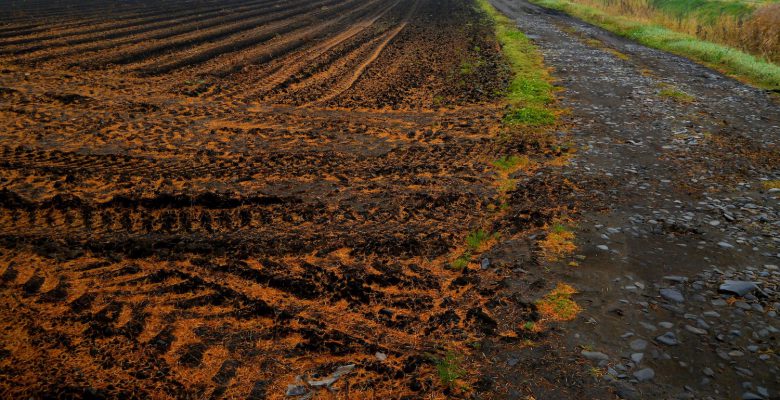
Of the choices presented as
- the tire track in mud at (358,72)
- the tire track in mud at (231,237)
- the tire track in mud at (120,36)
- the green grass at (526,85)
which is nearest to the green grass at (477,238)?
the tire track in mud at (231,237)

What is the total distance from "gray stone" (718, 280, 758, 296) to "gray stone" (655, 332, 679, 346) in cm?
109

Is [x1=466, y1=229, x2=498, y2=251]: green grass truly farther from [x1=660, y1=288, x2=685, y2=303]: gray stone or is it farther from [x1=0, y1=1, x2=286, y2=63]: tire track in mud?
[x1=0, y1=1, x2=286, y2=63]: tire track in mud

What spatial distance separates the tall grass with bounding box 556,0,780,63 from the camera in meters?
18.8

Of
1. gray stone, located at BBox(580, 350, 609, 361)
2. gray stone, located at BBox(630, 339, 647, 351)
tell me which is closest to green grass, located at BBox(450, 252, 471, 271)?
gray stone, located at BBox(580, 350, 609, 361)

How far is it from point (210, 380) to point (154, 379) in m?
0.46

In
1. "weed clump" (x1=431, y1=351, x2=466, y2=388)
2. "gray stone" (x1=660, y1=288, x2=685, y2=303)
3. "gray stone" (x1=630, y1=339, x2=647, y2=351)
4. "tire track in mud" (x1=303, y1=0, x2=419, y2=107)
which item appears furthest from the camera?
"tire track in mud" (x1=303, y1=0, x2=419, y2=107)

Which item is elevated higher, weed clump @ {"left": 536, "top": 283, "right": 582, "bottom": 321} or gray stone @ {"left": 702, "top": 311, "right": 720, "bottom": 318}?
weed clump @ {"left": 536, "top": 283, "right": 582, "bottom": 321}

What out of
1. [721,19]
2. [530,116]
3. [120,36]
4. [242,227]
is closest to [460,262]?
[242,227]

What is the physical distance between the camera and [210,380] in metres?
4.07

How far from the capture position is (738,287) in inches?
201

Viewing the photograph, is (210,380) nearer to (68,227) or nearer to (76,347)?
(76,347)

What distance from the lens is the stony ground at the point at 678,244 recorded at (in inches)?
165

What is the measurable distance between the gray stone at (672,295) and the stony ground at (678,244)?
0.02 meters

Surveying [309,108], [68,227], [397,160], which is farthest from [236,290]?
[309,108]
